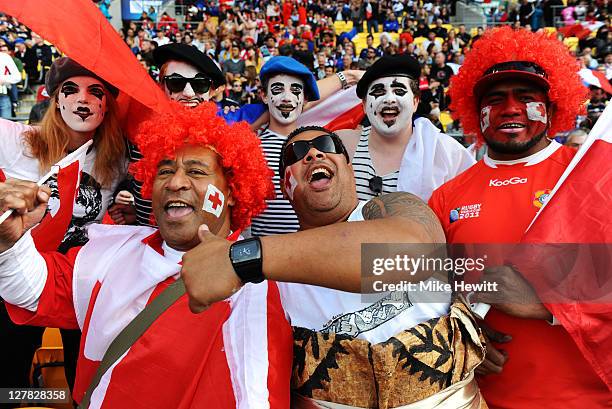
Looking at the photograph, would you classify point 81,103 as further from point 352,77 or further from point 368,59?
point 368,59

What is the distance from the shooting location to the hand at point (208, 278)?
1.72 meters

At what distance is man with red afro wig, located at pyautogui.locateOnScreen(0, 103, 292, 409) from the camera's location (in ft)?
7.06

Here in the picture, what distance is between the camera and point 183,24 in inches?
887

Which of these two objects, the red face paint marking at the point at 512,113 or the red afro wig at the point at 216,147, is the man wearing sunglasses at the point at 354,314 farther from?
the red face paint marking at the point at 512,113

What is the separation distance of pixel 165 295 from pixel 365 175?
1801 millimetres

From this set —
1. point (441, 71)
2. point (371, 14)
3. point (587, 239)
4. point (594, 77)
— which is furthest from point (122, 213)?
point (371, 14)

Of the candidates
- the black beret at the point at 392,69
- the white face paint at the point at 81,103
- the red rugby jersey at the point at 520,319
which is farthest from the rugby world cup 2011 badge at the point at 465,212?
the white face paint at the point at 81,103

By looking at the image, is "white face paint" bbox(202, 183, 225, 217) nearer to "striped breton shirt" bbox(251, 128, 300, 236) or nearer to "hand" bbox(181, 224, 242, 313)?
"hand" bbox(181, 224, 242, 313)

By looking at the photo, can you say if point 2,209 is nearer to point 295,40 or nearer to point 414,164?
point 414,164

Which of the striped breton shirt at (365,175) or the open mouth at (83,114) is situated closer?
the open mouth at (83,114)

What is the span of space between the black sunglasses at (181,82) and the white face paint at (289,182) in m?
1.44

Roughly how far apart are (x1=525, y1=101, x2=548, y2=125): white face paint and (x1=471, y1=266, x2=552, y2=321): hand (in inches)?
33.0

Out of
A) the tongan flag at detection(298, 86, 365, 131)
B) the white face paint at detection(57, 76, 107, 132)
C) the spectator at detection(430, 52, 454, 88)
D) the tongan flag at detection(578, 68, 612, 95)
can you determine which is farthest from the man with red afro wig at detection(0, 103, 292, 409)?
the spectator at detection(430, 52, 454, 88)

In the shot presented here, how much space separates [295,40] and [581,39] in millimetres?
8651
